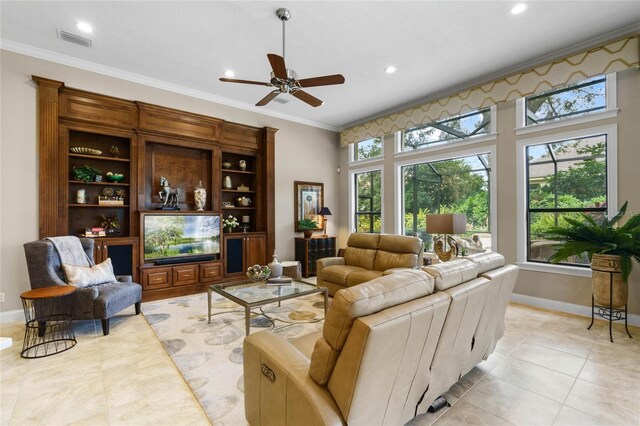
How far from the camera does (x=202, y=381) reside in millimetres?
2301

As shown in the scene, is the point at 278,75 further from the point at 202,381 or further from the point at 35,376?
the point at 35,376

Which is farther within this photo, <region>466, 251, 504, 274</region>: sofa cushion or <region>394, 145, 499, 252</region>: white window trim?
<region>394, 145, 499, 252</region>: white window trim

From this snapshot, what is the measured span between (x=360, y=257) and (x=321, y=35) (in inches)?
121

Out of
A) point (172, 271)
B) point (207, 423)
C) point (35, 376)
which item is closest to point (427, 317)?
point (207, 423)

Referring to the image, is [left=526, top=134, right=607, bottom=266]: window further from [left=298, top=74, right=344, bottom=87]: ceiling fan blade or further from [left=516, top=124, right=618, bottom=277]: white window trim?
[left=298, top=74, right=344, bottom=87]: ceiling fan blade

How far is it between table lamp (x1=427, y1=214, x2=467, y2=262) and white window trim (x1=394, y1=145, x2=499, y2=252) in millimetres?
793

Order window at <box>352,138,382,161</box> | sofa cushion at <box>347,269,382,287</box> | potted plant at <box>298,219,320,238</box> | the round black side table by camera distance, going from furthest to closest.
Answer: window at <box>352,138,382,161</box>, potted plant at <box>298,219,320,238</box>, sofa cushion at <box>347,269,382,287</box>, the round black side table

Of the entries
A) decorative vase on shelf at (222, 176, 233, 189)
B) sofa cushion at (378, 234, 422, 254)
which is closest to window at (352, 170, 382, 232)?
sofa cushion at (378, 234, 422, 254)

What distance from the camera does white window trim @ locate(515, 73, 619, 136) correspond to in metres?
3.51

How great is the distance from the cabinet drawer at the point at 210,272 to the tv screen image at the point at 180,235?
9.0 inches

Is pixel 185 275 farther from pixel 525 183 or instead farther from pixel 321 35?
pixel 525 183

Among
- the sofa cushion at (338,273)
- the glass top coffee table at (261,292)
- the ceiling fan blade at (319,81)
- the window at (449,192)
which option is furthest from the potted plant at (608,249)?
the ceiling fan blade at (319,81)

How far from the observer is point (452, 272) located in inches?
70.1

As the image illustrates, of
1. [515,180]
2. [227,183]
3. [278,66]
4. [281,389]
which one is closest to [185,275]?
[227,183]
